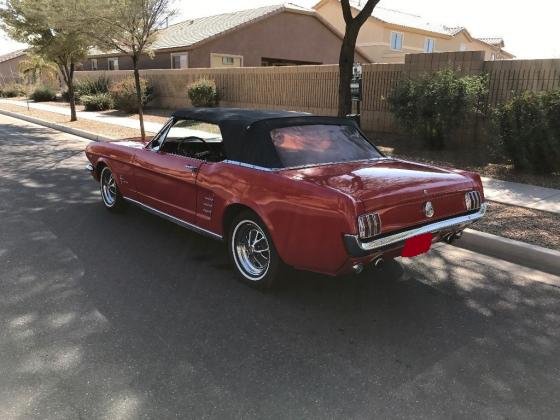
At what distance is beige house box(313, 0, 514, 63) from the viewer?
37.4 m

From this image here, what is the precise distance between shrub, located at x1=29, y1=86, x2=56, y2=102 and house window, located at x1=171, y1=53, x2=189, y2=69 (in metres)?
7.89

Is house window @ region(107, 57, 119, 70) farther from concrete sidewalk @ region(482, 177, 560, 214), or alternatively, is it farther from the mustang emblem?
the mustang emblem

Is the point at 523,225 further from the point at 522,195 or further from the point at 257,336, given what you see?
the point at 257,336

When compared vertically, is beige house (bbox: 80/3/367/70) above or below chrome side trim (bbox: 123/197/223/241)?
Answer: above

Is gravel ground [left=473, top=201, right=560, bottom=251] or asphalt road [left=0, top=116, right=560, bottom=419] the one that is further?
gravel ground [left=473, top=201, right=560, bottom=251]

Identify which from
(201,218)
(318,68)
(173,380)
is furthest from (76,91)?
(173,380)

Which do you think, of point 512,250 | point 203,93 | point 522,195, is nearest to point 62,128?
point 203,93

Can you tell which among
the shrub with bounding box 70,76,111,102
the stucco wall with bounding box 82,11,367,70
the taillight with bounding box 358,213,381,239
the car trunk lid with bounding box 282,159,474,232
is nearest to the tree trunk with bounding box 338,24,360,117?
the car trunk lid with bounding box 282,159,474,232

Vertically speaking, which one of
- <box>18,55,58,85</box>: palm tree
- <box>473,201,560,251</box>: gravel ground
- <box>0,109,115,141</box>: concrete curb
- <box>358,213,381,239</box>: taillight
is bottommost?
<box>473,201,560,251</box>: gravel ground

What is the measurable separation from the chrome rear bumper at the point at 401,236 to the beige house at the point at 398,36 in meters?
31.8

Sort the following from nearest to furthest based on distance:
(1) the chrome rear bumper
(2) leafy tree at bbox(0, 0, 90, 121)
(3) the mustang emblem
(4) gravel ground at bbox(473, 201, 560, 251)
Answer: (1) the chrome rear bumper, (3) the mustang emblem, (4) gravel ground at bbox(473, 201, 560, 251), (2) leafy tree at bbox(0, 0, 90, 121)

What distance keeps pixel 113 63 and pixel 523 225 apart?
3366 centimetres

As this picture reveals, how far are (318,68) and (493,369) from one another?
43.5 feet

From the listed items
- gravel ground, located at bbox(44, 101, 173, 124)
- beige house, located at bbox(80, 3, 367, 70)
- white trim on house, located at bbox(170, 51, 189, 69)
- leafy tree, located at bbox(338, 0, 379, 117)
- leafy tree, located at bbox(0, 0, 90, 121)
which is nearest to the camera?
leafy tree, located at bbox(338, 0, 379, 117)
